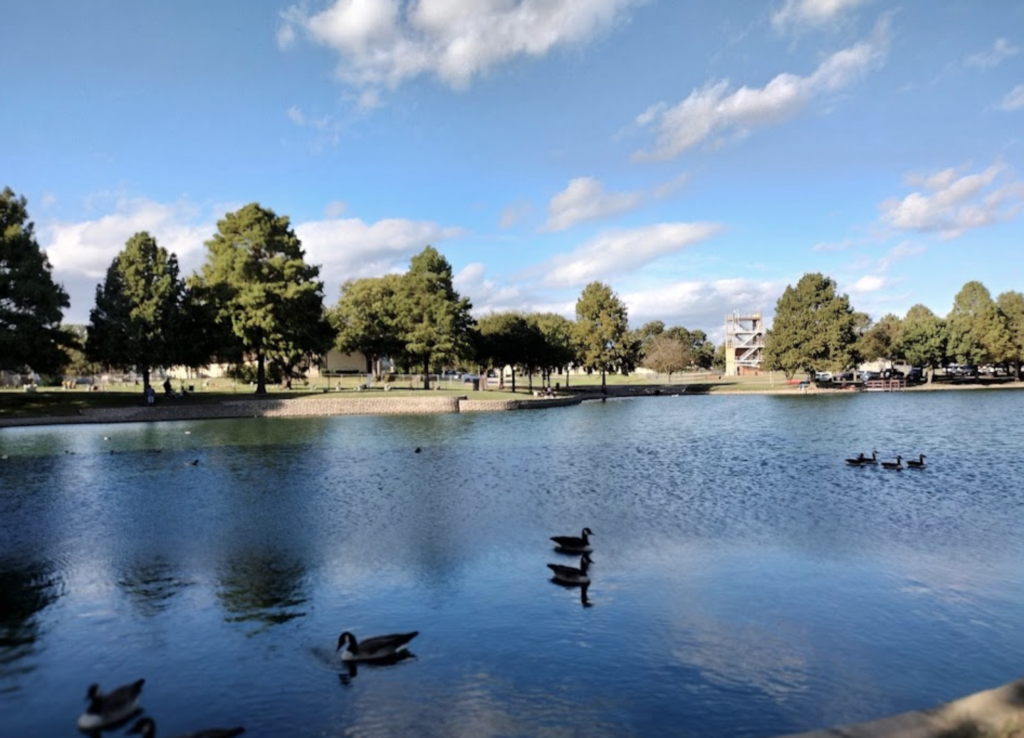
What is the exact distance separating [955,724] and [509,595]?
29.6ft

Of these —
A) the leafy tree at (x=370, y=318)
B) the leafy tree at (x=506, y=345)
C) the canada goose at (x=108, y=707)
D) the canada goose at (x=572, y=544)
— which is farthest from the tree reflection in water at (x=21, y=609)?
the leafy tree at (x=506, y=345)

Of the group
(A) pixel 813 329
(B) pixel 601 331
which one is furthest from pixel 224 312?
(A) pixel 813 329

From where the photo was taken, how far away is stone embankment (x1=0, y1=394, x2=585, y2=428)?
57438mm

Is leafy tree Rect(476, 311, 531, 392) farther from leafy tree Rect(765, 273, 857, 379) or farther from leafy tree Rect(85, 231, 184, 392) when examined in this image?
leafy tree Rect(765, 273, 857, 379)

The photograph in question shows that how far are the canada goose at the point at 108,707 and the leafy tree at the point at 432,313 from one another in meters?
67.1

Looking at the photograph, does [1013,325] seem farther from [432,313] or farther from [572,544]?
[572,544]

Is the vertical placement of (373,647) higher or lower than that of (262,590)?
higher

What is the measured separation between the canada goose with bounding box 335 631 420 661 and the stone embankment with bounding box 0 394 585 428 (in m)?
52.7

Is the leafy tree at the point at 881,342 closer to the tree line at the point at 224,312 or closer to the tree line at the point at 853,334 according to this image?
the tree line at the point at 853,334

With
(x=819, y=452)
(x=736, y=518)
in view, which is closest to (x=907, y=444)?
(x=819, y=452)

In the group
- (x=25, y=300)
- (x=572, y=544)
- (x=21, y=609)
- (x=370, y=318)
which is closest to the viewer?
(x=21, y=609)

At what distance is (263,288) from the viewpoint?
67.2m

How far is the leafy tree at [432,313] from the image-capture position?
7675 centimetres

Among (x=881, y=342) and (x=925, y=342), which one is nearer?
(x=925, y=342)
